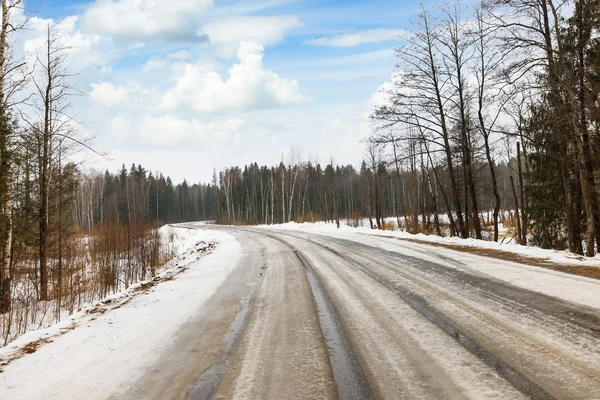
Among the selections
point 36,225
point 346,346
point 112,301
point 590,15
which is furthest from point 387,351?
point 36,225

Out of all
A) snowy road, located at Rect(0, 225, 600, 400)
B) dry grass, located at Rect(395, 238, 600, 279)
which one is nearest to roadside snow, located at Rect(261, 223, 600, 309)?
snowy road, located at Rect(0, 225, 600, 400)

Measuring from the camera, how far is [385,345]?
3.80 m

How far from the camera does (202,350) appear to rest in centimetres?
409

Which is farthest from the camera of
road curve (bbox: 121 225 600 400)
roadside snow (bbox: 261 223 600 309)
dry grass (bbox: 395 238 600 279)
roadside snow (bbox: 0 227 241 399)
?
dry grass (bbox: 395 238 600 279)

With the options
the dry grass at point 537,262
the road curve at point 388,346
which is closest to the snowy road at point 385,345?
the road curve at point 388,346

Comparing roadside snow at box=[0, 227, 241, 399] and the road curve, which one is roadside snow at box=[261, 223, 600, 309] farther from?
roadside snow at box=[0, 227, 241, 399]

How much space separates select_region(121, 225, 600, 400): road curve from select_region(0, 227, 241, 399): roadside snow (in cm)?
31

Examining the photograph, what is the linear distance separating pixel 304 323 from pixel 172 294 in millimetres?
3876

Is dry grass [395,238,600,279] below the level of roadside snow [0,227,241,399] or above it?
above

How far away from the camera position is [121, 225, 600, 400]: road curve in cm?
291

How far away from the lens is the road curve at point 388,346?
2.91m

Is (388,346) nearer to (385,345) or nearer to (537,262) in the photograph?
(385,345)

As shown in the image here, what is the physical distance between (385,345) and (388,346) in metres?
0.04

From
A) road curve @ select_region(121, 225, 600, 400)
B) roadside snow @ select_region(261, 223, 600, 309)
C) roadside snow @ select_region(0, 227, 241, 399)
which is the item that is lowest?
roadside snow @ select_region(0, 227, 241, 399)
